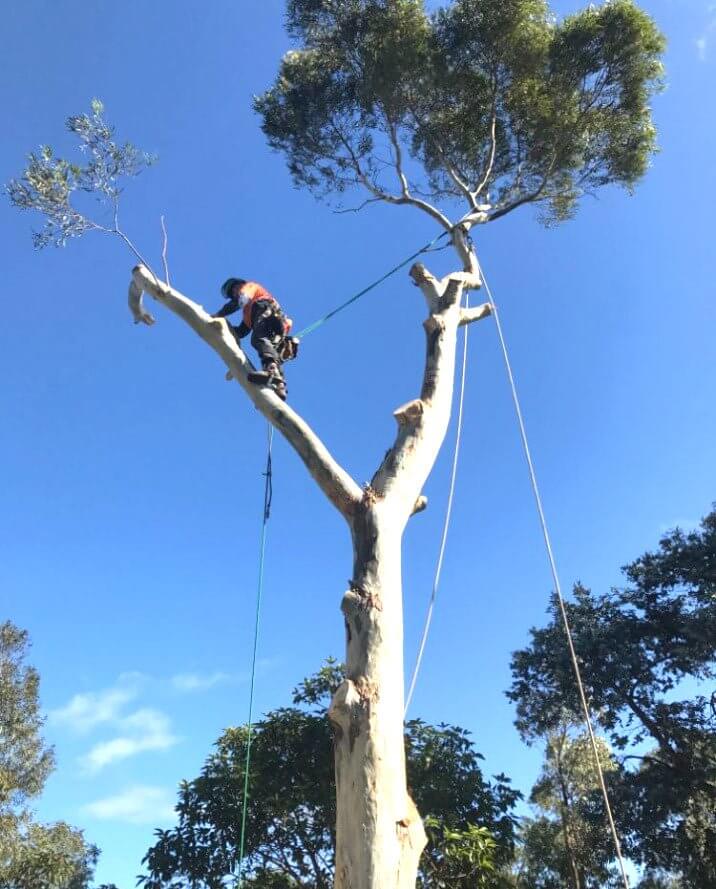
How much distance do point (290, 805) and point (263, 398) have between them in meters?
7.14

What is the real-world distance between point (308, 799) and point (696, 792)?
7904 millimetres

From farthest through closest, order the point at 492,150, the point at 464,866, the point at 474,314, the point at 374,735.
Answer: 1. the point at 492,150
2. the point at 464,866
3. the point at 474,314
4. the point at 374,735

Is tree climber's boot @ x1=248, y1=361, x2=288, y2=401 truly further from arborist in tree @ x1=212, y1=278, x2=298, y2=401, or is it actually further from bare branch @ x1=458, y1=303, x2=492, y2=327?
bare branch @ x1=458, y1=303, x2=492, y2=327

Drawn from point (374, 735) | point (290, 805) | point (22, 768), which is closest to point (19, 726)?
point (22, 768)

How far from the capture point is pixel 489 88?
888 cm

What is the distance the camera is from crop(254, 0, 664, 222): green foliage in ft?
28.6

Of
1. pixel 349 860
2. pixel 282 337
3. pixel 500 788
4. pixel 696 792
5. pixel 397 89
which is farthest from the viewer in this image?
pixel 696 792

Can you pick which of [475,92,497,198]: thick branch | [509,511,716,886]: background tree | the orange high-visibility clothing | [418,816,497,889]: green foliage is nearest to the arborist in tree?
the orange high-visibility clothing

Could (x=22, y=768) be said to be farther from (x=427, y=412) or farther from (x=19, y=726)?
(x=427, y=412)

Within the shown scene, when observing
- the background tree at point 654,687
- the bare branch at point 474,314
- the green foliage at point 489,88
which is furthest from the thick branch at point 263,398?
the background tree at point 654,687

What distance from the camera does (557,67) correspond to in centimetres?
885


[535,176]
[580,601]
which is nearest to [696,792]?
[580,601]

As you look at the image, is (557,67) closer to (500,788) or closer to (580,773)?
(500,788)

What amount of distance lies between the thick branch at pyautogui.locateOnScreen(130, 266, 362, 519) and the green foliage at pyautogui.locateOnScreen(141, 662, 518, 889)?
6.84m
